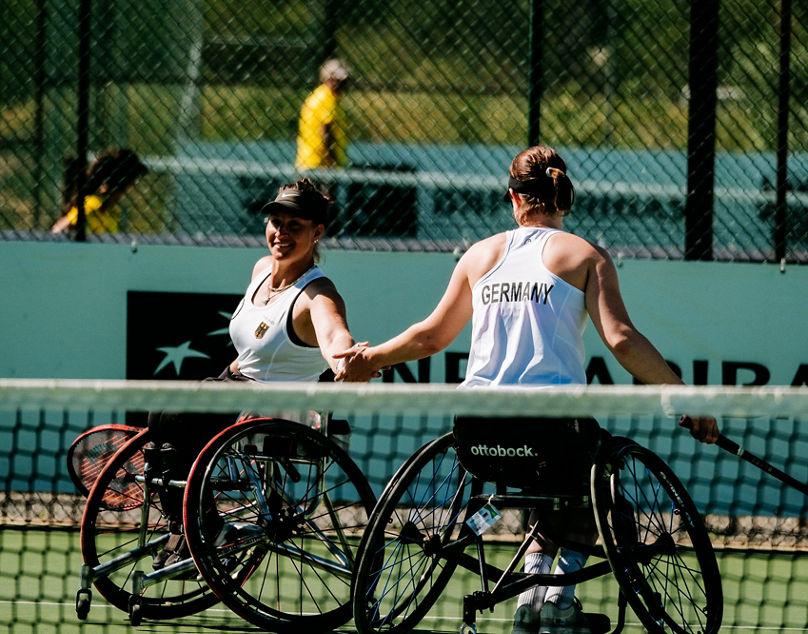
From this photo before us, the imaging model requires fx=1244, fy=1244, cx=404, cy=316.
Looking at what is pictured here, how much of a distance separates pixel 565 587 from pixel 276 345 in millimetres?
1201

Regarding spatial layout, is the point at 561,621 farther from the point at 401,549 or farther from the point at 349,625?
the point at 349,625

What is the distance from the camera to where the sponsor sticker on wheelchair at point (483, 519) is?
3.41 meters

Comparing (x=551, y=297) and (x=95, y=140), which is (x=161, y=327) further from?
(x=551, y=297)

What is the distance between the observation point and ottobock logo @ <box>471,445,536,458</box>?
11.1 feet

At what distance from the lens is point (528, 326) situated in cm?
341

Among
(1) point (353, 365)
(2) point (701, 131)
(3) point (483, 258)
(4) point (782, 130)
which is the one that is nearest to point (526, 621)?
(1) point (353, 365)

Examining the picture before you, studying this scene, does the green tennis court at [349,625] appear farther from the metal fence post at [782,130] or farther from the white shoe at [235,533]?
the metal fence post at [782,130]

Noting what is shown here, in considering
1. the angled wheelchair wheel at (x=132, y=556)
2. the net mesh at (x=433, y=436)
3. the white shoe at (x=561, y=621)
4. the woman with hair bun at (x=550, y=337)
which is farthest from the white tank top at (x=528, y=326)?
the angled wheelchair wheel at (x=132, y=556)

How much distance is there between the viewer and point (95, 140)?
6.27 metres

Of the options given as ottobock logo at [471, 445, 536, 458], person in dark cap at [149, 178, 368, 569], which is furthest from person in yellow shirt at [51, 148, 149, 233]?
ottobock logo at [471, 445, 536, 458]

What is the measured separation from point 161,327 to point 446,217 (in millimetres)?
1505

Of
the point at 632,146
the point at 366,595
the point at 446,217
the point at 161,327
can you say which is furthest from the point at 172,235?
the point at 366,595

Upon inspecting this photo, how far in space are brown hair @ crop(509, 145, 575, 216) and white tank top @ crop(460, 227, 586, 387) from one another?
10cm

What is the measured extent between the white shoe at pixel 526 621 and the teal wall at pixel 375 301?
237 centimetres
